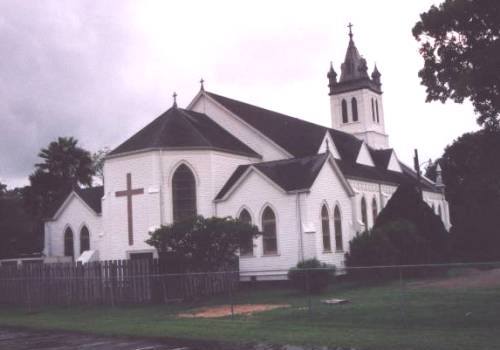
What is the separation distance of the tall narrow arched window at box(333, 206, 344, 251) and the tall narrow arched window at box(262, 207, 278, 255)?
3714mm

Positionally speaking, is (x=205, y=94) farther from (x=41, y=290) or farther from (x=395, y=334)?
(x=395, y=334)

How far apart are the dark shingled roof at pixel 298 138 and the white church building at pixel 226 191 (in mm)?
145

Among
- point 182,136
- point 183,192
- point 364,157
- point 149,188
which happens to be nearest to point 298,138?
point 364,157

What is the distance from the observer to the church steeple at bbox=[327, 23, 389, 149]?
63125 millimetres

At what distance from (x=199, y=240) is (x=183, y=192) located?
1008 cm

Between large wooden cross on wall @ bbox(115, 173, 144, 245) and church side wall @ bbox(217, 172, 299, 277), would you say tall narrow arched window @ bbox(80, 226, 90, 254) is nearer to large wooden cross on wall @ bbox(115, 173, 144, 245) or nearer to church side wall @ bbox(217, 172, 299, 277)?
large wooden cross on wall @ bbox(115, 173, 144, 245)

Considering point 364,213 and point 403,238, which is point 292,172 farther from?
point 364,213

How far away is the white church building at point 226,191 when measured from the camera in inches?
1353

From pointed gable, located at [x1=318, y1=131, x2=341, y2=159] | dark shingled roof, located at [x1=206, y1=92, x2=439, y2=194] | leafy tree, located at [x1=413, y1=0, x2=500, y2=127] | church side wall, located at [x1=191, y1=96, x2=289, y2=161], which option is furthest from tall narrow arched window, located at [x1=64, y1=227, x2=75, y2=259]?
leafy tree, located at [x1=413, y1=0, x2=500, y2=127]

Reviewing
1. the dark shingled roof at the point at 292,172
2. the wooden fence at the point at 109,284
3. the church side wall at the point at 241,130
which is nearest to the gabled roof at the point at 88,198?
the church side wall at the point at 241,130

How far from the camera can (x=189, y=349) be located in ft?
45.6

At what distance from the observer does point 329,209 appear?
1393 inches

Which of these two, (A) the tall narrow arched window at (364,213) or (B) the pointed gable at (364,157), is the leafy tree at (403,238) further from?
(B) the pointed gable at (364,157)

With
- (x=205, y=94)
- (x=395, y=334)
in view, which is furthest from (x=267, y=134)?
(x=395, y=334)
